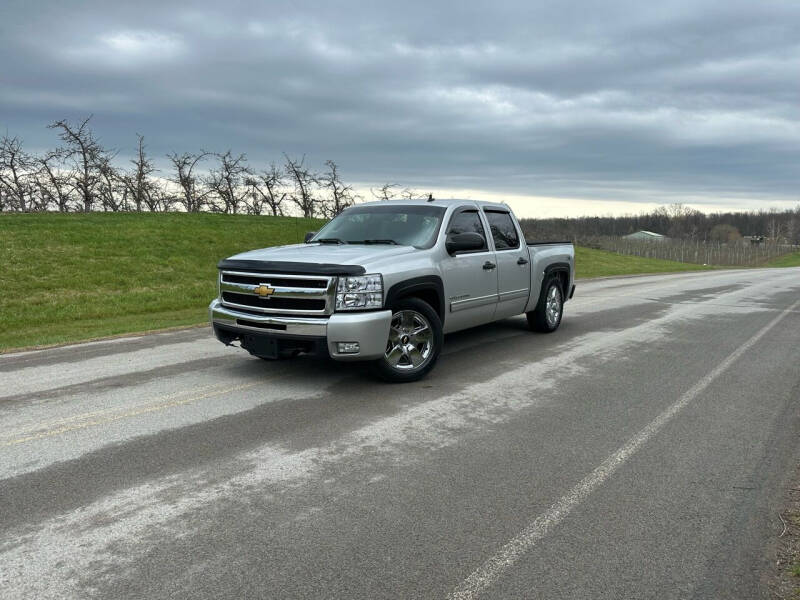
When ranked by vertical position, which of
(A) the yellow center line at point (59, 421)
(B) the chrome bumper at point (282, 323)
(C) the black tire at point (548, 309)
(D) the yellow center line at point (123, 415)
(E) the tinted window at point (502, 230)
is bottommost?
(D) the yellow center line at point (123, 415)

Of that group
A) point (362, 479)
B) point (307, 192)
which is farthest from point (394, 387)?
point (307, 192)

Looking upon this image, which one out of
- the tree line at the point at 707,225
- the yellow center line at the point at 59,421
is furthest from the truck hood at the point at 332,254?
the tree line at the point at 707,225

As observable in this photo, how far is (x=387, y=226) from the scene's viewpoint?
25.6 ft

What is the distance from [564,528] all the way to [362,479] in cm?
133

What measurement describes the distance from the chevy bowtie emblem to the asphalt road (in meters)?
0.96

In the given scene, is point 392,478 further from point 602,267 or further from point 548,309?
point 602,267

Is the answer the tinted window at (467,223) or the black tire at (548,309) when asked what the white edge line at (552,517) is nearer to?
the tinted window at (467,223)

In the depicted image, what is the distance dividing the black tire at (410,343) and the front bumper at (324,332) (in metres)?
0.26

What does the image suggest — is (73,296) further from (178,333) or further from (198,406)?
(198,406)

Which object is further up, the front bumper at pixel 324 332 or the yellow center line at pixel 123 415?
the front bumper at pixel 324 332

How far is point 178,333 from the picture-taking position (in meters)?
10.5

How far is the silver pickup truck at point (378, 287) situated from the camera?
6.16 meters

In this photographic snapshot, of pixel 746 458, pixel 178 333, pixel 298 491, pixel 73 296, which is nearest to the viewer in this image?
pixel 298 491

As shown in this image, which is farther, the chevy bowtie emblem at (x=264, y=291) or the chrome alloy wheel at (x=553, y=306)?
the chrome alloy wheel at (x=553, y=306)
